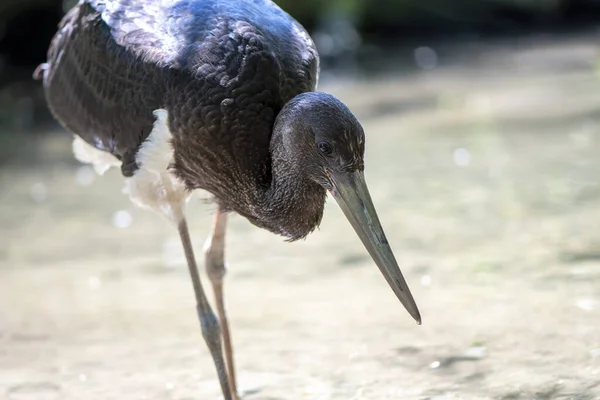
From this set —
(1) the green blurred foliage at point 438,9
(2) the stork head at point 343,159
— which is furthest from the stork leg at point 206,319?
(1) the green blurred foliage at point 438,9

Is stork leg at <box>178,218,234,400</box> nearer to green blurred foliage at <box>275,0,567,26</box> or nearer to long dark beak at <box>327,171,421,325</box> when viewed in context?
long dark beak at <box>327,171,421,325</box>

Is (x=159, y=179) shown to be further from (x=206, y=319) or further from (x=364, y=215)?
(x=364, y=215)

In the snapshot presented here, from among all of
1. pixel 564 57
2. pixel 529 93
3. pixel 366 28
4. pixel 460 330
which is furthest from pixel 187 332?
pixel 366 28

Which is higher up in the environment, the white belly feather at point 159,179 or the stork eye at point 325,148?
the stork eye at point 325,148

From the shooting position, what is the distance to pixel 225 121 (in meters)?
3.34

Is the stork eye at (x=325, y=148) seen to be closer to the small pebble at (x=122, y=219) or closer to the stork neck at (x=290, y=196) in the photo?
the stork neck at (x=290, y=196)

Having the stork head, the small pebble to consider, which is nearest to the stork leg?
the stork head

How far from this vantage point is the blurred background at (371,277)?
148 inches

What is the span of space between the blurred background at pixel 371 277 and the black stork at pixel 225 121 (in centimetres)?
46

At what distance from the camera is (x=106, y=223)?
6277 millimetres

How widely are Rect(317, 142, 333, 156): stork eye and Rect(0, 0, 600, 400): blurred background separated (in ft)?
3.18

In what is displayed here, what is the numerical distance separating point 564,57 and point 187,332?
7777 millimetres

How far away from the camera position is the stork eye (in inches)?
121

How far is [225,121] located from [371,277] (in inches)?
70.5
